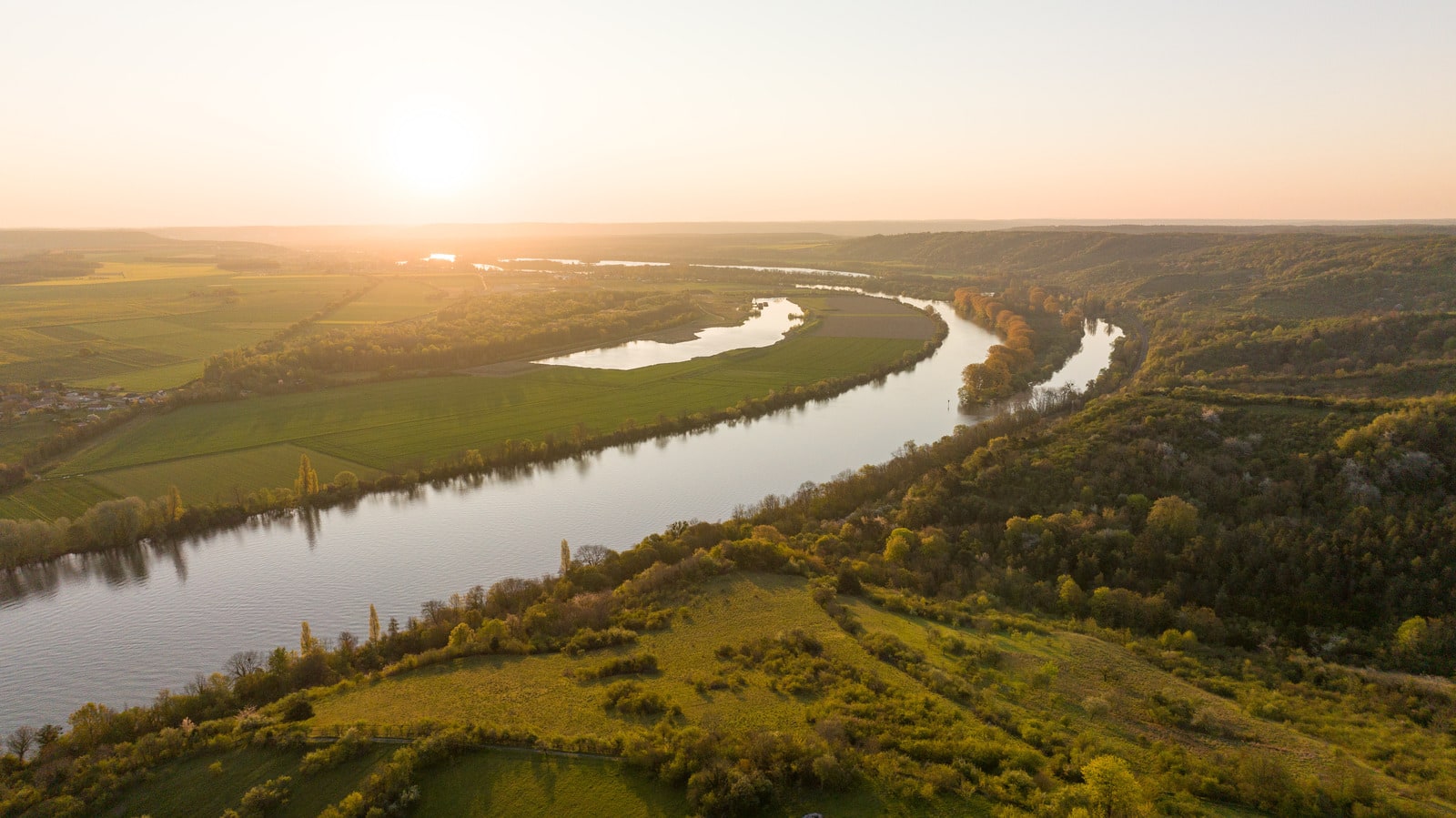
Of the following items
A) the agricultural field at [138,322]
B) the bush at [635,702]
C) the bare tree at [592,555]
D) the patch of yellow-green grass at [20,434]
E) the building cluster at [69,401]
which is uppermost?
the agricultural field at [138,322]

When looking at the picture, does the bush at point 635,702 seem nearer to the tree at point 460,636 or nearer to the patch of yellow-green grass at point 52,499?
the tree at point 460,636

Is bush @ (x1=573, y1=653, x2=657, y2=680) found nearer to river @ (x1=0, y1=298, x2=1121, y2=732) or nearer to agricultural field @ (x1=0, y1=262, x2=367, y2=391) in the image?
river @ (x1=0, y1=298, x2=1121, y2=732)

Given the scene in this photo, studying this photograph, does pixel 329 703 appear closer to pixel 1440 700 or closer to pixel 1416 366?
pixel 1440 700

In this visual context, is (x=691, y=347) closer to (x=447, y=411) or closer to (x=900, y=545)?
(x=447, y=411)

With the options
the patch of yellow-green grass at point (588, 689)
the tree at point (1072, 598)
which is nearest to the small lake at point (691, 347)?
the patch of yellow-green grass at point (588, 689)

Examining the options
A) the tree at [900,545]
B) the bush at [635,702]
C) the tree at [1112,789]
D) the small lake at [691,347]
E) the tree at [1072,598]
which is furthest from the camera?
the small lake at [691,347]

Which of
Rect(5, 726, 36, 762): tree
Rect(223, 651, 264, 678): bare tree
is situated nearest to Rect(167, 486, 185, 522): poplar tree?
Rect(223, 651, 264, 678): bare tree
